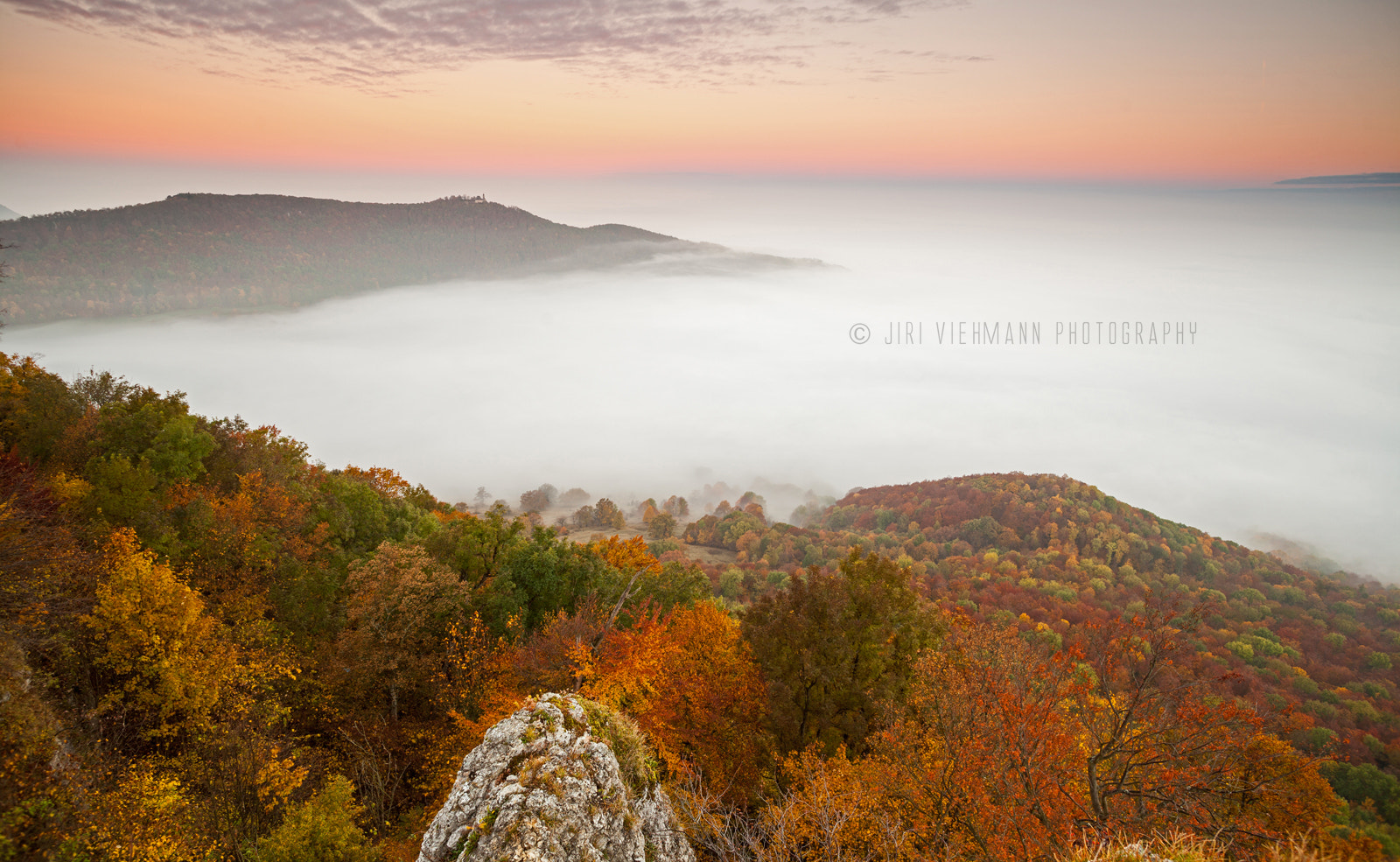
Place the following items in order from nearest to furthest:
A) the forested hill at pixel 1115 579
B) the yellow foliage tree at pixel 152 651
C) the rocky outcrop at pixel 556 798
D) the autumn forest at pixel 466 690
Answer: the rocky outcrop at pixel 556 798, the autumn forest at pixel 466 690, the yellow foliage tree at pixel 152 651, the forested hill at pixel 1115 579

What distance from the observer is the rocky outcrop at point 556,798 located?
9.94 m

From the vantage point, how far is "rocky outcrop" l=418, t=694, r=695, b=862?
9.94m

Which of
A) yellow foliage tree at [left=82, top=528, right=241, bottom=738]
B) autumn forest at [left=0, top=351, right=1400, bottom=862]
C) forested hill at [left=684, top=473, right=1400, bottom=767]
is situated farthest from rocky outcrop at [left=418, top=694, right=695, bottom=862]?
forested hill at [left=684, top=473, right=1400, bottom=767]

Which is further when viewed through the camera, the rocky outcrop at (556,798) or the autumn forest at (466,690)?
the autumn forest at (466,690)

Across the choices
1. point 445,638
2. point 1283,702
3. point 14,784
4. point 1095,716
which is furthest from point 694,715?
point 1283,702

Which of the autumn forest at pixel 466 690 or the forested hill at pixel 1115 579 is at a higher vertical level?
the autumn forest at pixel 466 690

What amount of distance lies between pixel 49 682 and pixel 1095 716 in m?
28.2

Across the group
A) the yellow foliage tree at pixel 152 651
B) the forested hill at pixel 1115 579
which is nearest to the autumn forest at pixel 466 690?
the yellow foliage tree at pixel 152 651

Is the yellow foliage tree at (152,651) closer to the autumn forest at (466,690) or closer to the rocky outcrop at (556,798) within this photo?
the autumn forest at (466,690)

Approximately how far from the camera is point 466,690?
22.6 m

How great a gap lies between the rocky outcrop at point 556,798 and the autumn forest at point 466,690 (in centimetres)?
178

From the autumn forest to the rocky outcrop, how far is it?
1785mm

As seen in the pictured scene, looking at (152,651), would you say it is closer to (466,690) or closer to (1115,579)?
(466,690)

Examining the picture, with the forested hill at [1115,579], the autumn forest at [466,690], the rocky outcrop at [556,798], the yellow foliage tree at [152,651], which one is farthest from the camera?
the forested hill at [1115,579]
